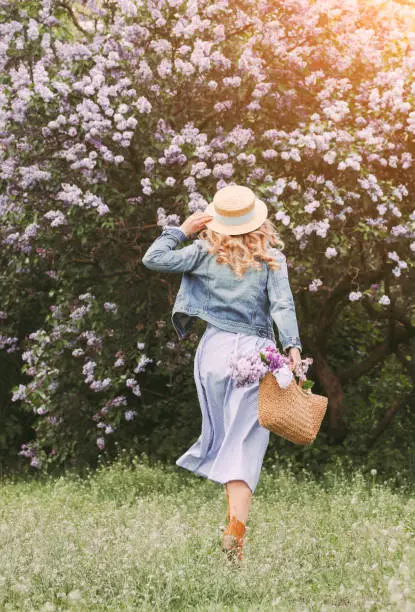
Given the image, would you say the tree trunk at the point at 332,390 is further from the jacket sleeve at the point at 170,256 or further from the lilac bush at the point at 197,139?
the jacket sleeve at the point at 170,256

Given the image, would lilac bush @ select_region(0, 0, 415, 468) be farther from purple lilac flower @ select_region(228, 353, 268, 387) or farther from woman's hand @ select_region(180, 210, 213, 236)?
purple lilac flower @ select_region(228, 353, 268, 387)

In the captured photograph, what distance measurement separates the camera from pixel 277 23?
692cm

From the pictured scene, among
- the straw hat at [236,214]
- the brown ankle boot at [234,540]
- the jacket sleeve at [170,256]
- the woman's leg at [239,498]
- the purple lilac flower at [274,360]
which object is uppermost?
the straw hat at [236,214]

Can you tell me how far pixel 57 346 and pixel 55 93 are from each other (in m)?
2.33

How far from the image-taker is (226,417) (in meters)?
4.63

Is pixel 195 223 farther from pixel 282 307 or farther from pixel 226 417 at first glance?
pixel 226 417

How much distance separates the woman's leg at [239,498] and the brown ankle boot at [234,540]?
0.04 m

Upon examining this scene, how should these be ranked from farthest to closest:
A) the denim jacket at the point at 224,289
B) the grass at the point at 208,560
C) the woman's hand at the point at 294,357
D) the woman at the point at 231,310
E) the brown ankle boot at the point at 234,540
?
the denim jacket at the point at 224,289, the woman at the point at 231,310, the woman's hand at the point at 294,357, the brown ankle boot at the point at 234,540, the grass at the point at 208,560

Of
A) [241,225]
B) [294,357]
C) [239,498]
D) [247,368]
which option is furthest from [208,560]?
[241,225]

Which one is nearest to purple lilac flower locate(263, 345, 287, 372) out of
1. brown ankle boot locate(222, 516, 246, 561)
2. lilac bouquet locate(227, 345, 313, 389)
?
lilac bouquet locate(227, 345, 313, 389)

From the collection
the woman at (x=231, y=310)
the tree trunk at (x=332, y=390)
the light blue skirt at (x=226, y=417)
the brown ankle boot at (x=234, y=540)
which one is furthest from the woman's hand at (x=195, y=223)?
the tree trunk at (x=332, y=390)

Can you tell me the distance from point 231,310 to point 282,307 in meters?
0.29

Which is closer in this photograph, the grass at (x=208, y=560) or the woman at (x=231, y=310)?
the grass at (x=208, y=560)

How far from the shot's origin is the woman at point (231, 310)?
450 cm
